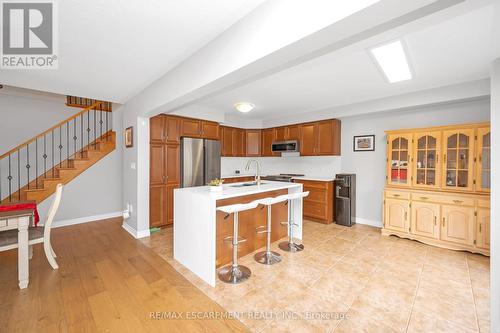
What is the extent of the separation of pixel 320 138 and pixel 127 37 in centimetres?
408

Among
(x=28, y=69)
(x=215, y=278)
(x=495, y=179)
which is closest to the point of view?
(x=495, y=179)

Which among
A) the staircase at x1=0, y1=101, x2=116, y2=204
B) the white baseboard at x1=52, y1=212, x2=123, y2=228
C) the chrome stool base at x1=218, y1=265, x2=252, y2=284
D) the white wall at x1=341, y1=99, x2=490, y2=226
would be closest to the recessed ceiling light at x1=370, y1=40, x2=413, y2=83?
the white wall at x1=341, y1=99, x2=490, y2=226

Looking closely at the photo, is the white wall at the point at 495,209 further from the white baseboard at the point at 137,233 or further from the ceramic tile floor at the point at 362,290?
the white baseboard at the point at 137,233

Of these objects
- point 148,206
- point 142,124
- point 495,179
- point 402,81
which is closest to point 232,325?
point 495,179

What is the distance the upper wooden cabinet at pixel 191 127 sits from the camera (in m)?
4.38

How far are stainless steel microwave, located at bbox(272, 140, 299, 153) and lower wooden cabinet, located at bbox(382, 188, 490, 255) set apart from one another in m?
2.17

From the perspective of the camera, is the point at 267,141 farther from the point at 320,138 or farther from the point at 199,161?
the point at 199,161

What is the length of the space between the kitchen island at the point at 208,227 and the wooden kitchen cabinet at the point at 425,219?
2231mm

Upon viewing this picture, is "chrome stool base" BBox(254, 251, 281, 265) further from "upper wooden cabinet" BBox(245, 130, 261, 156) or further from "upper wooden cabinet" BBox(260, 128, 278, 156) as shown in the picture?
"upper wooden cabinet" BBox(245, 130, 261, 156)

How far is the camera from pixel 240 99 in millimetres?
4074

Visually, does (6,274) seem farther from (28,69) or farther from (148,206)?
(28,69)

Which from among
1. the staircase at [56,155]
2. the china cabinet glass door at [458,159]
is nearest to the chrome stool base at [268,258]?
the china cabinet glass door at [458,159]

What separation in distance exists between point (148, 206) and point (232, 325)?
2.76 m

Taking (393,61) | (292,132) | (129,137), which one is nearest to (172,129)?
(129,137)
